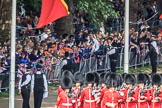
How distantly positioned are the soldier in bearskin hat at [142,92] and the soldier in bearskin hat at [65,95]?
2276 mm

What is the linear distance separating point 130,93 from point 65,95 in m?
2.19

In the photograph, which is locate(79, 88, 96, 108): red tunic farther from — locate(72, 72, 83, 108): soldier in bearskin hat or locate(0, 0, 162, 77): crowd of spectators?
locate(0, 0, 162, 77): crowd of spectators

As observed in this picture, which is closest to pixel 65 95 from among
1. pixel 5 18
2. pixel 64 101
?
pixel 64 101

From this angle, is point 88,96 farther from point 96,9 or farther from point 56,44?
point 96,9

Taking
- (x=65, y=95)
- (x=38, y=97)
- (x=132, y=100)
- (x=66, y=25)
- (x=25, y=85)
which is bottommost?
(x=132, y=100)

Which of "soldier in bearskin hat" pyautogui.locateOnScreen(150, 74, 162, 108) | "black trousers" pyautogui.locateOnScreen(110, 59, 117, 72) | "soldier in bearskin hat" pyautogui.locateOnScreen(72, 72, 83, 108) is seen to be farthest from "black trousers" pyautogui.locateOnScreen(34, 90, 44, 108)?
"black trousers" pyautogui.locateOnScreen(110, 59, 117, 72)

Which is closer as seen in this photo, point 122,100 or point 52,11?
point 122,100

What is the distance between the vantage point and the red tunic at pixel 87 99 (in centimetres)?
1964

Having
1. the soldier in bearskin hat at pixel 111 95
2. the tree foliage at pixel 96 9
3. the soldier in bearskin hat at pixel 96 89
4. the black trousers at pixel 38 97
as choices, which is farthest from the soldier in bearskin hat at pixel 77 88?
the tree foliage at pixel 96 9

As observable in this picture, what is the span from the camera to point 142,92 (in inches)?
808

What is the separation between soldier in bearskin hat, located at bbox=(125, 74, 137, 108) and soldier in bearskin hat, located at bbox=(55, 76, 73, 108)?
188cm

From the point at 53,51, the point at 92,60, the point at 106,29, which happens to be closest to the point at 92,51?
the point at 92,60

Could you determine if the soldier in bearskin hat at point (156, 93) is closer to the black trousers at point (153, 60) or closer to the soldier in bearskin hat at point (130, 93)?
the soldier in bearskin hat at point (130, 93)

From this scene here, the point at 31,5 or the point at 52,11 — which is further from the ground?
the point at 31,5
